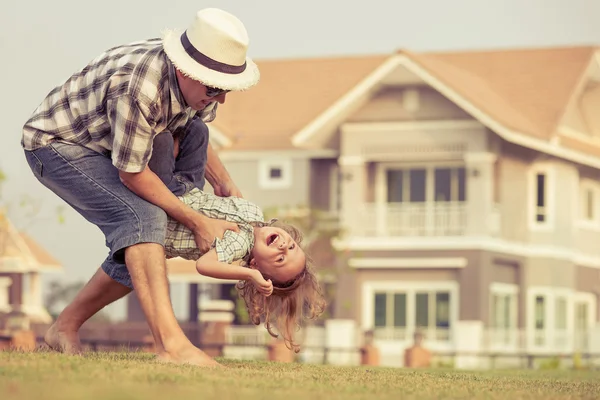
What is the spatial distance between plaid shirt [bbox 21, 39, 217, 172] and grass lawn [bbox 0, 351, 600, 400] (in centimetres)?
117

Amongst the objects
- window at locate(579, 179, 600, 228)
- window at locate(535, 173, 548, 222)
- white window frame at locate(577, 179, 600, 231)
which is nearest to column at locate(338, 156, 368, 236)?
window at locate(535, 173, 548, 222)

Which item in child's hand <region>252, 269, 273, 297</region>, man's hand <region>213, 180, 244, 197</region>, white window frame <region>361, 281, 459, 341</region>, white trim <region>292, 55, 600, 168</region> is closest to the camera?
child's hand <region>252, 269, 273, 297</region>

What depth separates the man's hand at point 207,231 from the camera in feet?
24.8

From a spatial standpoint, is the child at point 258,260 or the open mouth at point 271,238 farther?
the open mouth at point 271,238

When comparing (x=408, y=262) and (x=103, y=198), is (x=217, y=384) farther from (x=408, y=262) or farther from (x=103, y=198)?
(x=408, y=262)

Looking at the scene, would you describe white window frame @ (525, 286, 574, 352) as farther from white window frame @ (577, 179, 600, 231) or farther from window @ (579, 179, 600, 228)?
window @ (579, 179, 600, 228)

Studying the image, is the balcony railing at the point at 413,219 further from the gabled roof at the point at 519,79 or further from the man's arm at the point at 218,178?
the man's arm at the point at 218,178

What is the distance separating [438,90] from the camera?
110 feet

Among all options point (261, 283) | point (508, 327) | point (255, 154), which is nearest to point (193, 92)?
point (261, 283)

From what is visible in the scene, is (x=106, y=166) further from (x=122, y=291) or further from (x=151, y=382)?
(x=151, y=382)

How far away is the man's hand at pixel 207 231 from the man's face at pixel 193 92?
0.65m

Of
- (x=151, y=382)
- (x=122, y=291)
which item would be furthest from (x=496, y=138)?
(x=151, y=382)

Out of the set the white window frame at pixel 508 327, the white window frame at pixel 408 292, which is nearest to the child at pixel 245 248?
the white window frame at pixel 408 292

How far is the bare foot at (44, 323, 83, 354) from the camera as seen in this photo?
8.05 m
